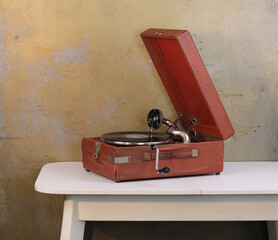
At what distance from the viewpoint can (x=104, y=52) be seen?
7.31 feet

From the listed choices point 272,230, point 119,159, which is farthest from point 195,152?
point 272,230

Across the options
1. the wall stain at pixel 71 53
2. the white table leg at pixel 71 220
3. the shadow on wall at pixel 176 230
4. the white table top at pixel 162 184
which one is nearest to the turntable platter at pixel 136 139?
the white table top at pixel 162 184

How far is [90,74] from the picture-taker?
2234 mm

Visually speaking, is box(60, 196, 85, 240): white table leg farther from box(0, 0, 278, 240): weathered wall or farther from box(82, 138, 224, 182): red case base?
box(0, 0, 278, 240): weathered wall

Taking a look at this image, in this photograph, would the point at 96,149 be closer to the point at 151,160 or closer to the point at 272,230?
the point at 151,160

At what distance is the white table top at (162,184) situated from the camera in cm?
166

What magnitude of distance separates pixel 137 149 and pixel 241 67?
0.85m

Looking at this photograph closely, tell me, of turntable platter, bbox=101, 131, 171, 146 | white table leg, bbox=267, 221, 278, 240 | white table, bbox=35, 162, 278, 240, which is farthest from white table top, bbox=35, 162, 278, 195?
white table leg, bbox=267, 221, 278, 240

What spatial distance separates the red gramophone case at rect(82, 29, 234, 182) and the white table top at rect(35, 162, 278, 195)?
0.05m

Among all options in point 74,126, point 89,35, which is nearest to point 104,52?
point 89,35

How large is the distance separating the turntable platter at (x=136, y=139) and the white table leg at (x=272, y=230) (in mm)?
726

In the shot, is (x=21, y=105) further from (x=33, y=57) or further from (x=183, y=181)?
(x=183, y=181)

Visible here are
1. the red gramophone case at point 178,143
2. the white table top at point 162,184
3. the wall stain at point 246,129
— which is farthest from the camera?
the wall stain at point 246,129

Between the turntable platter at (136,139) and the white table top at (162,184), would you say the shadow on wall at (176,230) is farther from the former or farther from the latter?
the turntable platter at (136,139)
